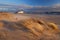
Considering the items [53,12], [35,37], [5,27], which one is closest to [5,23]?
[5,27]

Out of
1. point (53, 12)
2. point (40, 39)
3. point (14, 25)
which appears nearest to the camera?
point (40, 39)

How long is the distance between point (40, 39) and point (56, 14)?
149 inches

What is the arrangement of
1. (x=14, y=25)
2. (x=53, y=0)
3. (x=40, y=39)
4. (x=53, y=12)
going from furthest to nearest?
(x=53, y=12)
(x=53, y=0)
(x=14, y=25)
(x=40, y=39)

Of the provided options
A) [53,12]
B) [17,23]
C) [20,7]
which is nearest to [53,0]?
[53,12]

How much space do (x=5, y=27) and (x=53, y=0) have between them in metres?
3.45

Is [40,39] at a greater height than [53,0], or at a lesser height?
lesser

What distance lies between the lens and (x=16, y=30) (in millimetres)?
4199

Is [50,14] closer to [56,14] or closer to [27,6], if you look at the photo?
[56,14]

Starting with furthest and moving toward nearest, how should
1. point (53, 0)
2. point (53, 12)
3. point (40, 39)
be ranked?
point (53, 12)
point (53, 0)
point (40, 39)

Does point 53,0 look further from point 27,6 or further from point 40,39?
point 40,39

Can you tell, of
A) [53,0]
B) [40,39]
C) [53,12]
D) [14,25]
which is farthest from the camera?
[53,12]

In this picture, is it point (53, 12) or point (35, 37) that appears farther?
point (53, 12)

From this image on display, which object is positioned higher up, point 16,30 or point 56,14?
point 56,14

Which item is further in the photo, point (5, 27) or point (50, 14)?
point (50, 14)
